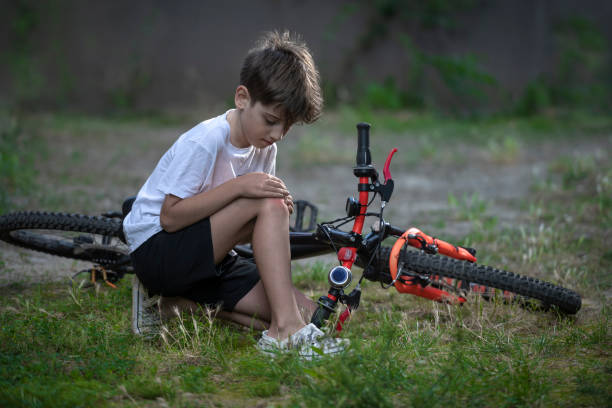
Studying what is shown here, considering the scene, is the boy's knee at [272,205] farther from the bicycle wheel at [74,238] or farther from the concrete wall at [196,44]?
the concrete wall at [196,44]

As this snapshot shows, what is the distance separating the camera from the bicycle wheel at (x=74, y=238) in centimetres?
257

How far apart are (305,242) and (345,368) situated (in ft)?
2.90

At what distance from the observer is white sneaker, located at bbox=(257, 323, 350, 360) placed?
6.17 ft

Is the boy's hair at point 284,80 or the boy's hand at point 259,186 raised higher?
the boy's hair at point 284,80

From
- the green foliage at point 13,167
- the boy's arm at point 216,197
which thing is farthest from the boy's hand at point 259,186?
Result: the green foliage at point 13,167

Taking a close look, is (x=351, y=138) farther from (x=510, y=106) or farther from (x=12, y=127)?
(x=12, y=127)

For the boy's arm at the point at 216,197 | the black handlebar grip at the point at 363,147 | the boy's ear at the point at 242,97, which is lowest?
the boy's arm at the point at 216,197

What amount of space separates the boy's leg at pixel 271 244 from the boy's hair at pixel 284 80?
34cm

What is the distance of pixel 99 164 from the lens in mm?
5543

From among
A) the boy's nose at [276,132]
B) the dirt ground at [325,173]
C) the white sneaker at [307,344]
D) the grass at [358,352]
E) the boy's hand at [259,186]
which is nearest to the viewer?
the grass at [358,352]

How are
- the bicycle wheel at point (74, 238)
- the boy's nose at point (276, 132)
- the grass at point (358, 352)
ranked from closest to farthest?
the grass at point (358, 352), the boy's nose at point (276, 132), the bicycle wheel at point (74, 238)

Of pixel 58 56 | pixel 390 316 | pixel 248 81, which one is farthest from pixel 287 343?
pixel 58 56

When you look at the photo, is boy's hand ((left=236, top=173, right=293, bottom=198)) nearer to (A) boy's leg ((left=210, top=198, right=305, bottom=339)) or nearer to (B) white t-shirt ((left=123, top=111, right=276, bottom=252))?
(A) boy's leg ((left=210, top=198, right=305, bottom=339))

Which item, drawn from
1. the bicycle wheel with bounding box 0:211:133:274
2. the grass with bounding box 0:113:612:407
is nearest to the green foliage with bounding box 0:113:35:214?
the bicycle wheel with bounding box 0:211:133:274
